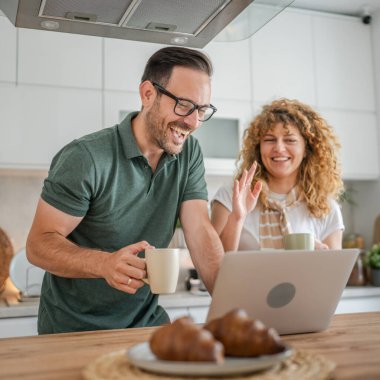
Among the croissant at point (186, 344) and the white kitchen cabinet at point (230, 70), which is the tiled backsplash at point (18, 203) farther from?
the croissant at point (186, 344)

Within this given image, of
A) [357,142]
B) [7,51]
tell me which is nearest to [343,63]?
[357,142]

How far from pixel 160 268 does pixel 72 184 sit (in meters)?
0.45

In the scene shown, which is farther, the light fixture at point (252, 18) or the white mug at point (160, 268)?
the light fixture at point (252, 18)

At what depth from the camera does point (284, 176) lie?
2.18 metres

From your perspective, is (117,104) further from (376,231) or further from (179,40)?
(376,231)

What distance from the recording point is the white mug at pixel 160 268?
111 cm

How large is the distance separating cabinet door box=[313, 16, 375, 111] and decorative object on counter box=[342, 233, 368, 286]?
883 millimetres

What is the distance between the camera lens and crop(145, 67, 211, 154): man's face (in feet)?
Result: 5.15

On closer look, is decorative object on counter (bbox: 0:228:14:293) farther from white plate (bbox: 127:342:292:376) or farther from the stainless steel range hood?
white plate (bbox: 127:342:292:376)

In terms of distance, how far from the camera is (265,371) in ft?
2.57

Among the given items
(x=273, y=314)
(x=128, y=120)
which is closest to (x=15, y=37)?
(x=128, y=120)

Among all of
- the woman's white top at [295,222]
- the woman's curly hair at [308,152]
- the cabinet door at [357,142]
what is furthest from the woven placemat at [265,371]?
the cabinet door at [357,142]

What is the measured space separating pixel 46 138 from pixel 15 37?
58 cm

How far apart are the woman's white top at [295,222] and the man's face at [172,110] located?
517mm
